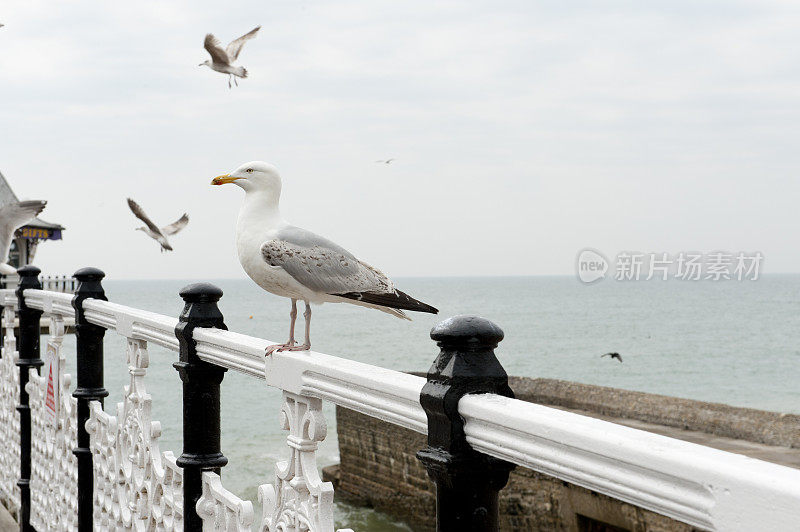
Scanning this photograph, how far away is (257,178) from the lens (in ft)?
10.3

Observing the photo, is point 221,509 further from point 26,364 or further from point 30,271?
point 30,271

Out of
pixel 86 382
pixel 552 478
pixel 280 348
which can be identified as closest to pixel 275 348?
pixel 280 348

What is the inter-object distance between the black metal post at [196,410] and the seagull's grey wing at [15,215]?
6.33 metres

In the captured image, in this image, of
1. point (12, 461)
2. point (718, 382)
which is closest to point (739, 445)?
point (12, 461)

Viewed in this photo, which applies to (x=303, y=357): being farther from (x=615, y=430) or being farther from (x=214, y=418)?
(x=615, y=430)

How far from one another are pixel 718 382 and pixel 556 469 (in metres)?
77.0

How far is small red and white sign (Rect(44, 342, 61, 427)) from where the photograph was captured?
192 inches

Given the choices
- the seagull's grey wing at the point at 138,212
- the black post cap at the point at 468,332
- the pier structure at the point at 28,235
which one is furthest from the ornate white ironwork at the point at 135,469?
the pier structure at the point at 28,235

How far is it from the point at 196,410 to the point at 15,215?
7793 millimetres

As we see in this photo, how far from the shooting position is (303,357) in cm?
233

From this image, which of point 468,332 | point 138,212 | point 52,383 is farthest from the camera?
point 138,212

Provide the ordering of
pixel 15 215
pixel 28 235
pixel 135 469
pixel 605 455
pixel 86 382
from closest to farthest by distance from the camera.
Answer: pixel 605 455
pixel 135 469
pixel 86 382
pixel 15 215
pixel 28 235

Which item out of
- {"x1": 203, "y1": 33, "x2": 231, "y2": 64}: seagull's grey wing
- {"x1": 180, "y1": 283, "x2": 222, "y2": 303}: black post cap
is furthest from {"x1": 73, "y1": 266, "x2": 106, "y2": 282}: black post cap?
{"x1": 203, "y1": 33, "x2": 231, "y2": 64}: seagull's grey wing

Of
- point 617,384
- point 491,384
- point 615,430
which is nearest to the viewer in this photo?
point 615,430
